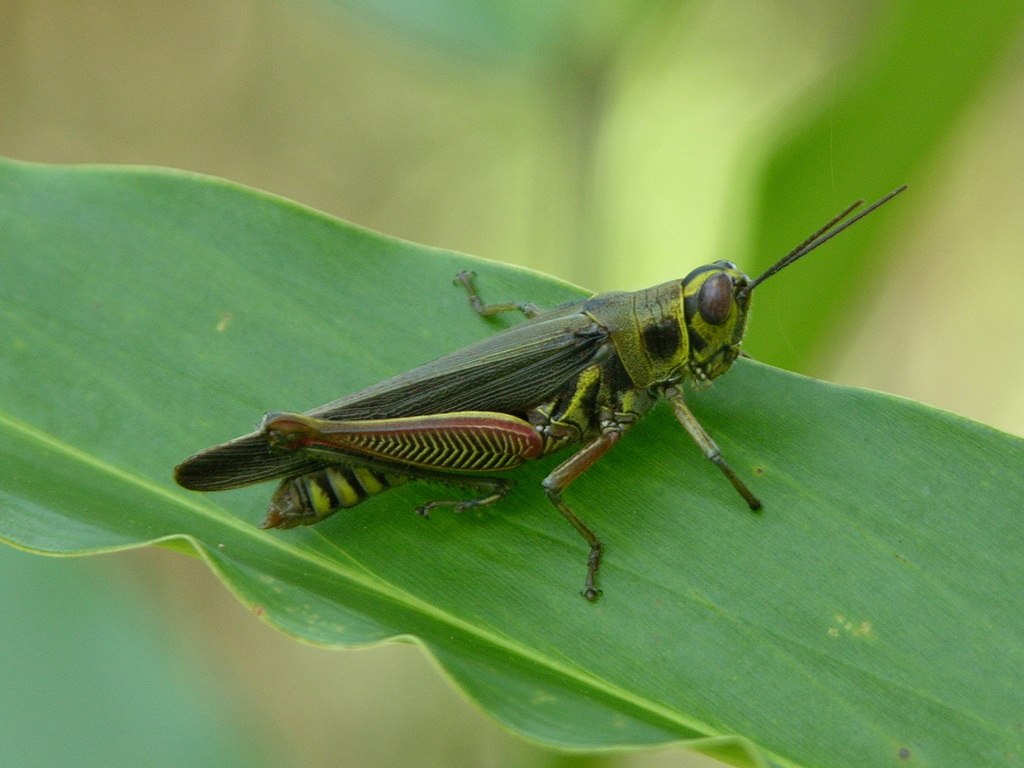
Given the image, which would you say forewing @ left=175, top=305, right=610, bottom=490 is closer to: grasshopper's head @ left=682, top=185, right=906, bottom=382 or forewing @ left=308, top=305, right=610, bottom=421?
forewing @ left=308, top=305, right=610, bottom=421

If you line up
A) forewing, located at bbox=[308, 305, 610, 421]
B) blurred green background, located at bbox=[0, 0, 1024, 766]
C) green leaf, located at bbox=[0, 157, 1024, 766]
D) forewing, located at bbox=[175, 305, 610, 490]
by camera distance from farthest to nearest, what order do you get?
blurred green background, located at bbox=[0, 0, 1024, 766], forewing, located at bbox=[308, 305, 610, 421], forewing, located at bbox=[175, 305, 610, 490], green leaf, located at bbox=[0, 157, 1024, 766]

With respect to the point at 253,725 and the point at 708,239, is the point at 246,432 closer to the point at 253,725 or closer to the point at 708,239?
the point at 253,725

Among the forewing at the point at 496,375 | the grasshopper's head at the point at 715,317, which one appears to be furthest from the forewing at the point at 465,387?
the grasshopper's head at the point at 715,317

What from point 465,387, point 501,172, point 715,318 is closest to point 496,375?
point 465,387

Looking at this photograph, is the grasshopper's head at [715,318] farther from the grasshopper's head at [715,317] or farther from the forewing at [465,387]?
the forewing at [465,387]

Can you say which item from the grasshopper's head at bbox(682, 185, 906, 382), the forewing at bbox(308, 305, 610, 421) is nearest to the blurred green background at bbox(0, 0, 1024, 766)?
the grasshopper's head at bbox(682, 185, 906, 382)

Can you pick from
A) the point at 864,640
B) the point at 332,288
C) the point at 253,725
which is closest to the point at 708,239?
the point at 332,288

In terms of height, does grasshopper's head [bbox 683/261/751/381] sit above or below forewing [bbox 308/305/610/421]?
above
